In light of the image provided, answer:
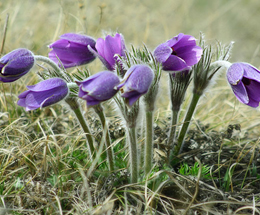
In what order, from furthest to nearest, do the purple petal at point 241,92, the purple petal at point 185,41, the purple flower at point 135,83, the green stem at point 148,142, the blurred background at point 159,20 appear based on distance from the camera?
the blurred background at point 159,20
the green stem at point 148,142
the purple petal at point 185,41
the purple petal at point 241,92
the purple flower at point 135,83

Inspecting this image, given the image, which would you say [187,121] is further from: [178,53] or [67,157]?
[67,157]

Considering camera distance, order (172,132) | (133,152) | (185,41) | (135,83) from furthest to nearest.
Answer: (172,132), (133,152), (185,41), (135,83)

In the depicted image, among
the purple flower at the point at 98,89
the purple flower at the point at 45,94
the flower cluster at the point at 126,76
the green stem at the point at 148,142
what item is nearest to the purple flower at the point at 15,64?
the flower cluster at the point at 126,76

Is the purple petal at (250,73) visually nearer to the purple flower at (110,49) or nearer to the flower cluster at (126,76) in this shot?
the flower cluster at (126,76)

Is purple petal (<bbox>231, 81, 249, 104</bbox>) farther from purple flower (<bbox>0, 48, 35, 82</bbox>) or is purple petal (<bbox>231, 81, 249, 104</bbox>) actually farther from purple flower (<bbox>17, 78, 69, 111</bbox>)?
purple flower (<bbox>0, 48, 35, 82</bbox>)

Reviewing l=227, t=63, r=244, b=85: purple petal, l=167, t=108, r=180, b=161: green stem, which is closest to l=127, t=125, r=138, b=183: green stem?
l=167, t=108, r=180, b=161: green stem

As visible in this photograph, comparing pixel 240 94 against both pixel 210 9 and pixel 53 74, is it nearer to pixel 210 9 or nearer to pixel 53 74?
pixel 53 74

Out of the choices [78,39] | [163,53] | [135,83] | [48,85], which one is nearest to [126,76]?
[135,83]
